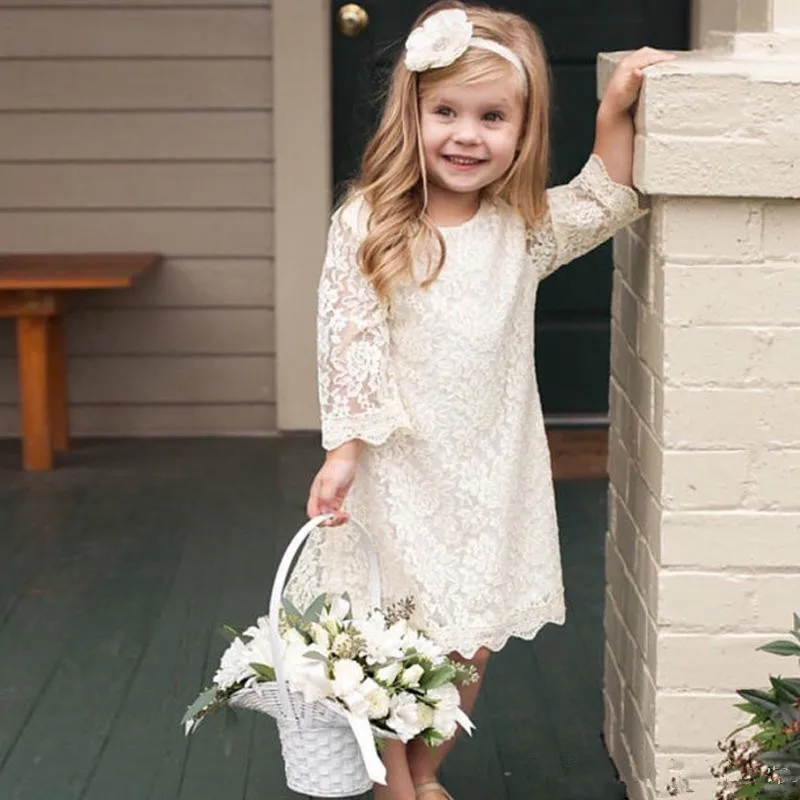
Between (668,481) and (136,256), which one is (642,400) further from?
(136,256)

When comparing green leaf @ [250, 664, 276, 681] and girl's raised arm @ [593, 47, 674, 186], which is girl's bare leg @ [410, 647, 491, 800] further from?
girl's raised arm @ [593, 47, 674, 186]

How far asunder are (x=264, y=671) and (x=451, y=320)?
2.05 ft

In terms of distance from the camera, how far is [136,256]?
6043 mm

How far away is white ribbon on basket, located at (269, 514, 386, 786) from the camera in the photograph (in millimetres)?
2547

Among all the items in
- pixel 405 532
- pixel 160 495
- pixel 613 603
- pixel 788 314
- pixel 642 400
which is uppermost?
pixel 788 314

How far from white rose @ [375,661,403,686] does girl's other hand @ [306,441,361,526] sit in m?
0.30

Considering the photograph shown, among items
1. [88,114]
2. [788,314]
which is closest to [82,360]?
[88,114]

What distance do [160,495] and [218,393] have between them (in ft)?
2.59

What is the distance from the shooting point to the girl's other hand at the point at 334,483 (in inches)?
114

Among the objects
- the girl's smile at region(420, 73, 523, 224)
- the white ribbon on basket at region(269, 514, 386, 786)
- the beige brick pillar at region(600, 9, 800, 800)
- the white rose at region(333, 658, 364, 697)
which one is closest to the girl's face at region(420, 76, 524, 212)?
the girl's smile at region(420, 73, 523, 224)

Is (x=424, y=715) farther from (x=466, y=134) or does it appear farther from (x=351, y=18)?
(x=351, y=18)

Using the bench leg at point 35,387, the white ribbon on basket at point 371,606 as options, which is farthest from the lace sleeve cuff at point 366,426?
the bench leg at point 35,387

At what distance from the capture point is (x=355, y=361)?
2896 mm

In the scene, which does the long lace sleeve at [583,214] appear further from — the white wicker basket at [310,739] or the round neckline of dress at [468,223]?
the white wicker basket at [310,739]
